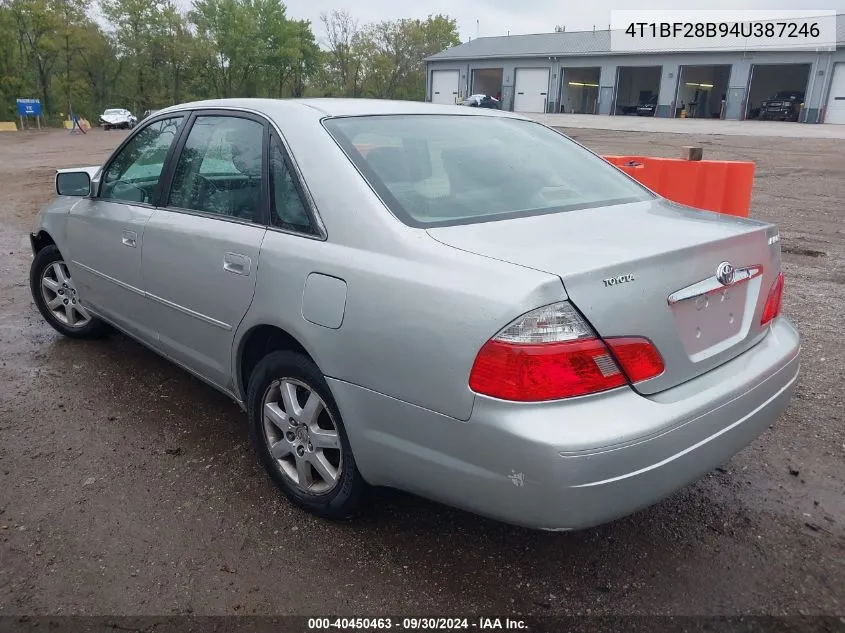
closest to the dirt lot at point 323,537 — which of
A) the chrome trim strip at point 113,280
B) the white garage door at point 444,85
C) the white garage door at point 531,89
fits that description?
the chrome trim strip at point 113,280

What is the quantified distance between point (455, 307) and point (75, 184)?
10.2 ft

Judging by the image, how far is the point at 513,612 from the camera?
2.25m

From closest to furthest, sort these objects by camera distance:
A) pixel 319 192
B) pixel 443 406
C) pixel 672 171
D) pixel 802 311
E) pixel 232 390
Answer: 1. pixel 443 406
2. pixel 319 192
3. pixel 232 390
4. pixel 802 311
5. pixel 672 171

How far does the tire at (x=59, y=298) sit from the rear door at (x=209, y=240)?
4.85 ft

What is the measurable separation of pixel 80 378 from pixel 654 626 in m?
3.56

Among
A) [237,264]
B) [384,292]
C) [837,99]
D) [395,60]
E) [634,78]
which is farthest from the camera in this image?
[395,60]

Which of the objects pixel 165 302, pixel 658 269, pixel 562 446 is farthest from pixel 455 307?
pixel 165 302

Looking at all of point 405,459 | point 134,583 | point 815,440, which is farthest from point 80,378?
point 815,440

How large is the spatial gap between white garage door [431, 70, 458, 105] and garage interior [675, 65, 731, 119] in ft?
53.7

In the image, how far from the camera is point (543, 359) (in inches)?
75.6

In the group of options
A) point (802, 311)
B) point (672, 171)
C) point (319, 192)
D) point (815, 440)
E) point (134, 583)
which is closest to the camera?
point (134, 583)

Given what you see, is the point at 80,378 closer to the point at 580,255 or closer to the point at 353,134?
the point at 353,134

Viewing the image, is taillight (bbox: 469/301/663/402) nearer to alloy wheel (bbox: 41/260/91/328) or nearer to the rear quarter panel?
the rear quarter panel

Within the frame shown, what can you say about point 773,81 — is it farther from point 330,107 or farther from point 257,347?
point 257,347
